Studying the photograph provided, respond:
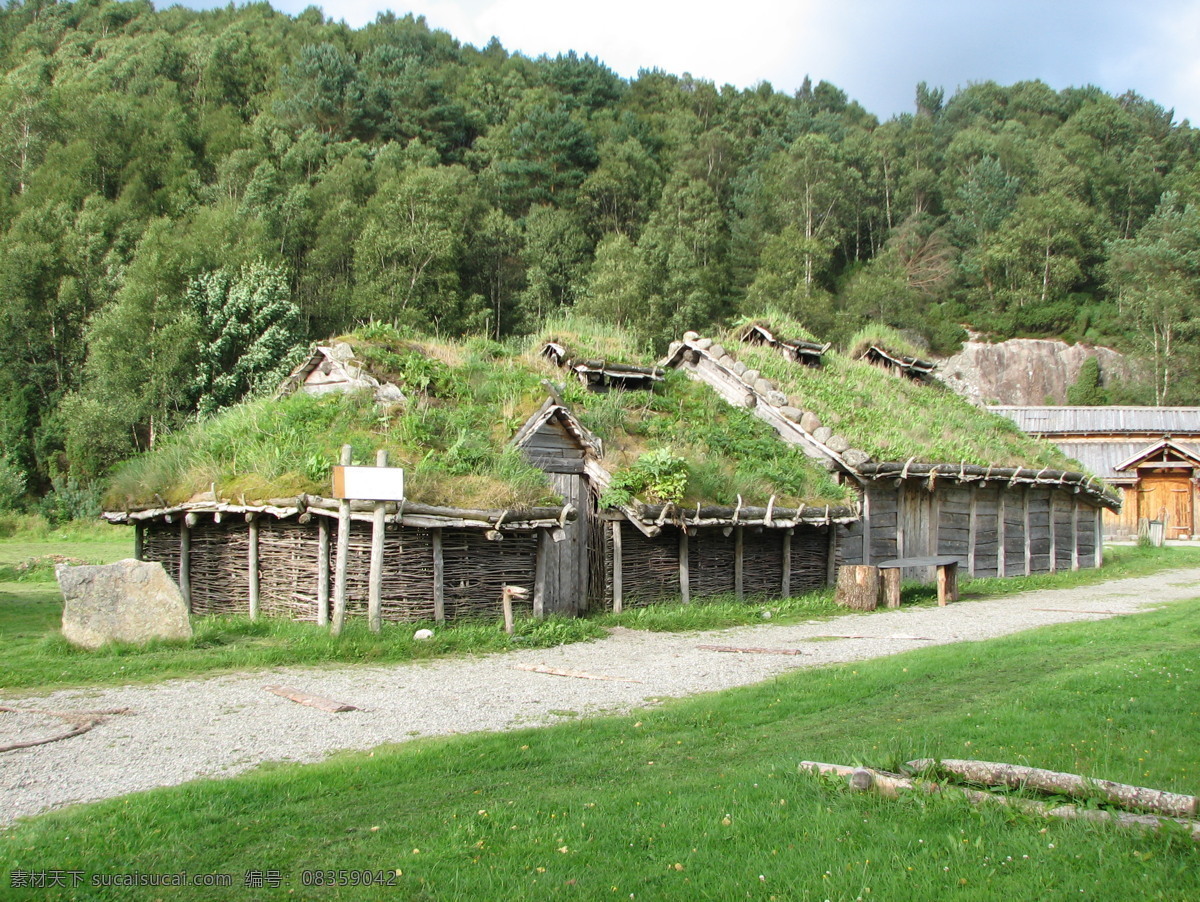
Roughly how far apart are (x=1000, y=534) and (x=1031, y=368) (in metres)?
45.3

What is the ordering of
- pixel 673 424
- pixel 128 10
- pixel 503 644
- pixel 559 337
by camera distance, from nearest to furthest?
pixel 503 644, pixel 673 424, pixel 559 337, pixel 128 10

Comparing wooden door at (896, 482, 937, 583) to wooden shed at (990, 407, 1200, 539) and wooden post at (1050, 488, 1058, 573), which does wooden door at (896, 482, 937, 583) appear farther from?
wooden shed at (990, 407, 1200, 539)

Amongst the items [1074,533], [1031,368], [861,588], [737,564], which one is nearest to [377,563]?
[737,564]

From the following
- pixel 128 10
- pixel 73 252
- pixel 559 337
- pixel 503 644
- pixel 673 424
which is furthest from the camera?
pixel 128 10

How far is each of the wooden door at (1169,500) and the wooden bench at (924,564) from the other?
26240 millimetres

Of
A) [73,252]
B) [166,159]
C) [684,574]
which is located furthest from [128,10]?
[684,574]

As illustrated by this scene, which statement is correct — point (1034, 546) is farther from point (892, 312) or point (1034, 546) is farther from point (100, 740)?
point (892, 312)

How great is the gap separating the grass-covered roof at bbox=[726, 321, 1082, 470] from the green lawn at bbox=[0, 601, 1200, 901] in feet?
45.5

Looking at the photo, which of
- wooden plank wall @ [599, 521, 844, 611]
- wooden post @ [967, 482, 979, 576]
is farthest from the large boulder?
wooden post @ [967, 482, 979, 576]

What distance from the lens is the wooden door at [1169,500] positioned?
132 feet

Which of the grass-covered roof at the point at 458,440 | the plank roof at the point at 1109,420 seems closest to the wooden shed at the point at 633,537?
the grass-covered roof at the point at 458,440

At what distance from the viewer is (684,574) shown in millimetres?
18109

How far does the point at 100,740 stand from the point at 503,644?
633 centimetres

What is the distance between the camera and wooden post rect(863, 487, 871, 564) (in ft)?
71.5
